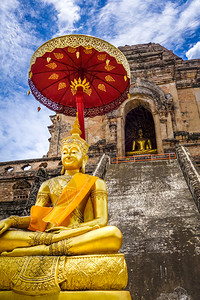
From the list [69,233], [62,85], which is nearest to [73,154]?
[69,233]

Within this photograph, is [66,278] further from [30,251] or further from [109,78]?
[109,78]

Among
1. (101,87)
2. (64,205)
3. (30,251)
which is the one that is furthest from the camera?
(101,87)

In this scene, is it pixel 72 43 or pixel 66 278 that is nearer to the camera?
pixel 66 278

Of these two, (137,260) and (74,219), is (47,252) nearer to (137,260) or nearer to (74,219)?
(74,219)

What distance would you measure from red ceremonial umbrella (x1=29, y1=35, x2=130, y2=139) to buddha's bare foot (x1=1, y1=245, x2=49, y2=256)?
2.25 meters

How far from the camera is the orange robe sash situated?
2682 millimetres

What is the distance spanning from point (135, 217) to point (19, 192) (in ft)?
17.5

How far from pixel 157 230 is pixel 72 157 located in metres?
2.33

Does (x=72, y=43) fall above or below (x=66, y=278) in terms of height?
above

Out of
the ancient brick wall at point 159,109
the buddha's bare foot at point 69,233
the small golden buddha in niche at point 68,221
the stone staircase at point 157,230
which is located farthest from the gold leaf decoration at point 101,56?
the ancient brick wall at point 159,109

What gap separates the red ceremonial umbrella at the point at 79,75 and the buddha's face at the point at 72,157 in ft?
2.65

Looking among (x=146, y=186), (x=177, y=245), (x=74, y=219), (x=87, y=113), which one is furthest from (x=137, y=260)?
(x=87, y=113)

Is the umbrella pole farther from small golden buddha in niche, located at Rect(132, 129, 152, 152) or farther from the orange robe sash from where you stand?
small golden buddha in niche, located at Rect(132, 129, 152, 152)

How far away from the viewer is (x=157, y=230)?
4.46m
